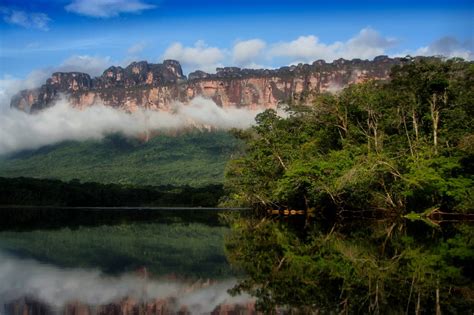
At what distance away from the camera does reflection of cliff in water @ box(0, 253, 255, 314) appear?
10.2 meters

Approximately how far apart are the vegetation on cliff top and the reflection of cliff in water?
859mm

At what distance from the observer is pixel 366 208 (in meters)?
42.0

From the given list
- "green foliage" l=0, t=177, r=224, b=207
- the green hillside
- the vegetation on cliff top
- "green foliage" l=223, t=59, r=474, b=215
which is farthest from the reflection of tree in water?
the green hillside

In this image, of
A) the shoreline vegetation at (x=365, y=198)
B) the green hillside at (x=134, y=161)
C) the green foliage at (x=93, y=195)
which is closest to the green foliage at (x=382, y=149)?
the shoreline vegetation at (x=365, y=198)

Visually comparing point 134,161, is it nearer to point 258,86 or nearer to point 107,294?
point 258,86

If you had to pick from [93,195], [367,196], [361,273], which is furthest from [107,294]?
[93,195]

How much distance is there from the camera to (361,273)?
45.6 feet

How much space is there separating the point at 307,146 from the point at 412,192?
1298 cm

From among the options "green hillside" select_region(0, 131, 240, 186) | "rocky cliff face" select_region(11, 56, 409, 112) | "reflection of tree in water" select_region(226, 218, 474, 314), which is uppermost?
"rocky cliff face" select_region(11, 56, 409, 112)

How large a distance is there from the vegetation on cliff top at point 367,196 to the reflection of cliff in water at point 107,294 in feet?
2.82

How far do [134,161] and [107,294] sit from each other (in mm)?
133518

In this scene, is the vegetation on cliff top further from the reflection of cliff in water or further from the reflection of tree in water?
the reflection of cliff in water

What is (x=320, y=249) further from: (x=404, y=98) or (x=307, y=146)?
(x=307, y=146)

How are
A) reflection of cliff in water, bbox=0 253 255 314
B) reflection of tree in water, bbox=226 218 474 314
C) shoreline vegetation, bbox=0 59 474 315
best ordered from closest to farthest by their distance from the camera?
reflection of cliff in water, bbox=0 253 255 314, reflection of tree in water, bbox=226 218 474 314, shoreline vegetation, bbox=0 59 474 315
